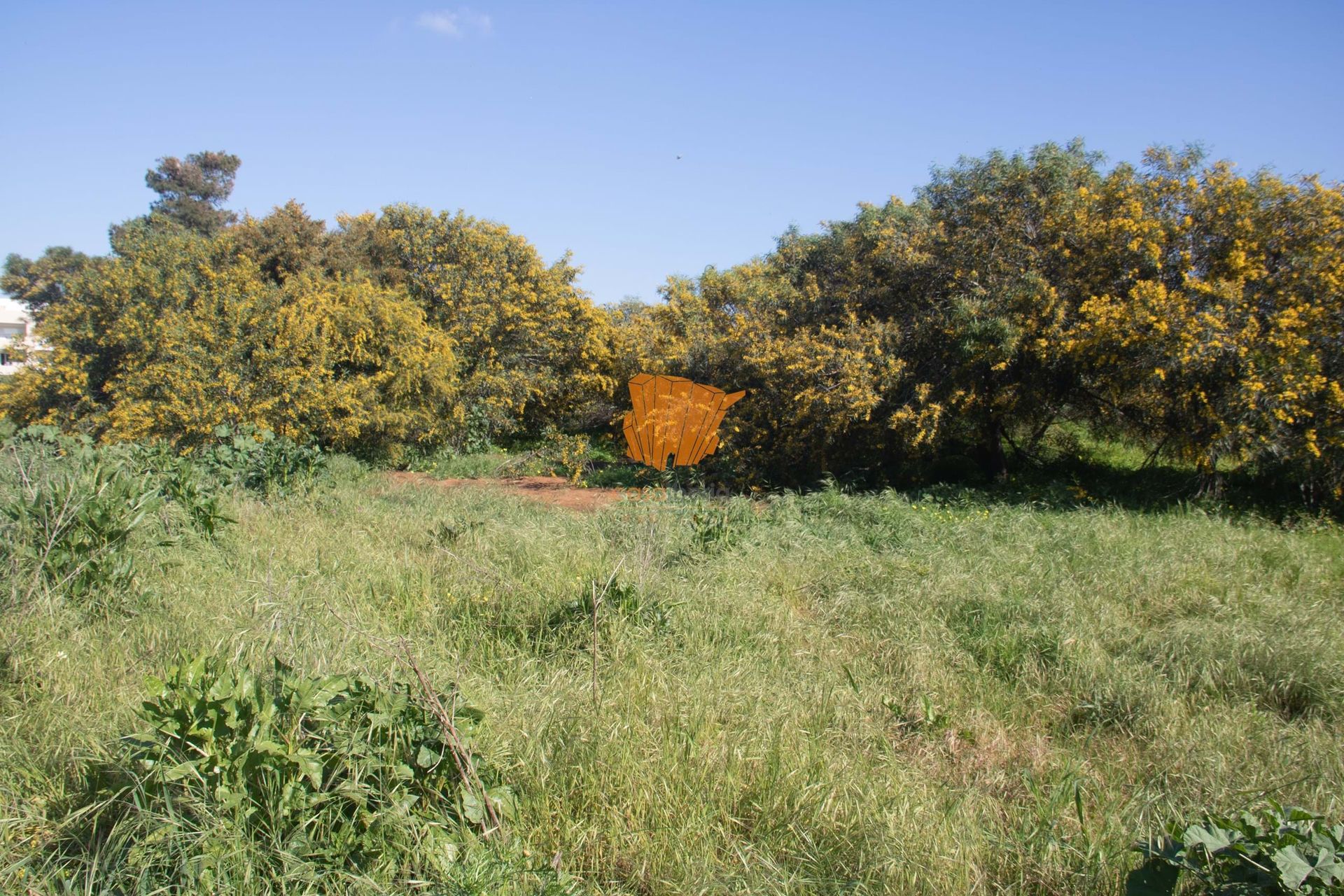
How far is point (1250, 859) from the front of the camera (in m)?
2.18

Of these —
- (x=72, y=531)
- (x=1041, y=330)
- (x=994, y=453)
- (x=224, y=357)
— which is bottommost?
(x=72, y=531)

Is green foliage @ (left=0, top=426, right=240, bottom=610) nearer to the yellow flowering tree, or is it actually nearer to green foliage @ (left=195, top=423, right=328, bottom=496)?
green foliage @ (left=195, top=423, right=328, bottom=496)

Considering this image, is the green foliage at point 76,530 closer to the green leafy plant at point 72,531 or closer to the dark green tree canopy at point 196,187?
the green leafy plant at point 72,531

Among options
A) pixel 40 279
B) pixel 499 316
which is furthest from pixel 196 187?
pixel 499 316

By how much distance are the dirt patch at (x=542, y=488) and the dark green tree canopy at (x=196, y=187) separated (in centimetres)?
2615

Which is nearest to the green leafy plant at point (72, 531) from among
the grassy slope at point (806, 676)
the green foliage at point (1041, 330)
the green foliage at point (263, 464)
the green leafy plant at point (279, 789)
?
the grassy slope at point (806, 676)

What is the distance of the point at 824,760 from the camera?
323 cm

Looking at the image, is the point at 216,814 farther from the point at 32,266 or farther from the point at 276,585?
the point at 32,266

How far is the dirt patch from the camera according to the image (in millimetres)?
9992

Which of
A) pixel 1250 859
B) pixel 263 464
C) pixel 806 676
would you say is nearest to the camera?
pixel 1250 859

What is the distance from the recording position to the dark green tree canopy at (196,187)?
109 ft

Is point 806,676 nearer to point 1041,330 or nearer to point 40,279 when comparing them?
point 1041,330

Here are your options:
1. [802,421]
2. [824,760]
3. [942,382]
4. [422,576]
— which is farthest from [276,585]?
[942,382]

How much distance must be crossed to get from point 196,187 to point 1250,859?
136ft
